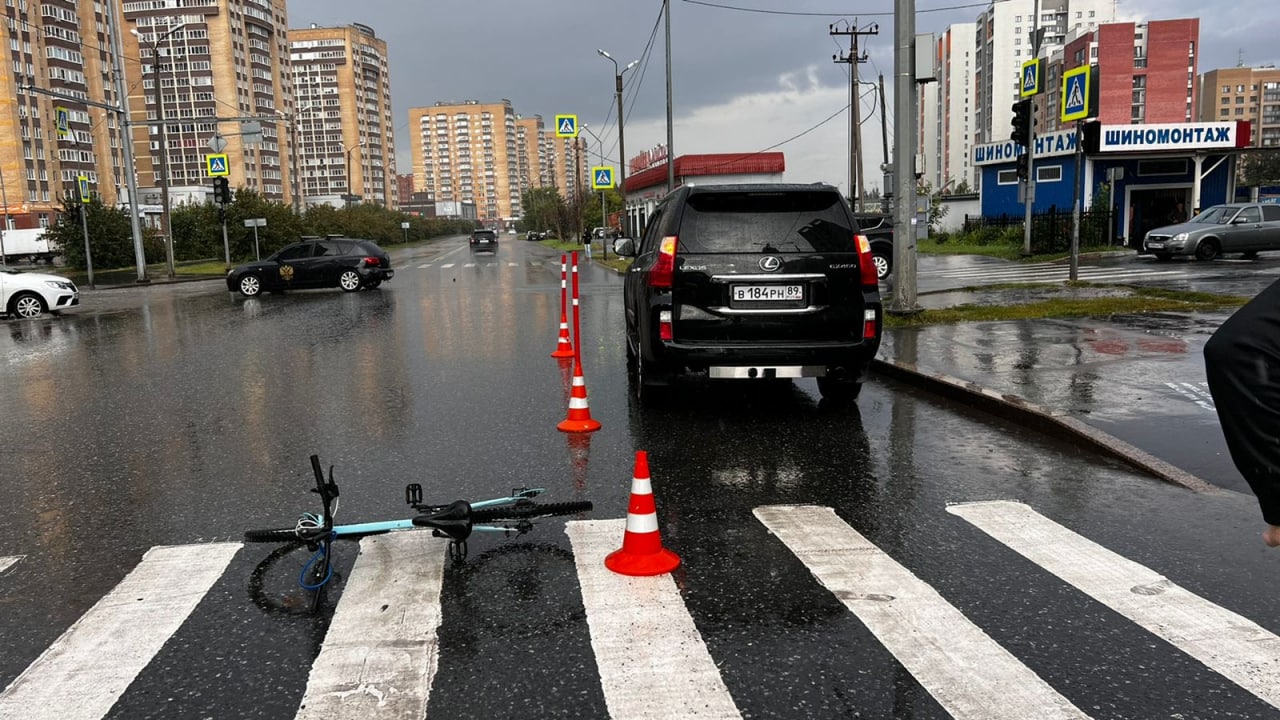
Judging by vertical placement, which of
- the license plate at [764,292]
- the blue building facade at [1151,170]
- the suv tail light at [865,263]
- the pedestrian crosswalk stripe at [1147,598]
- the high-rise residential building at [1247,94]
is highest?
the high-rise residential building at [1247,94]

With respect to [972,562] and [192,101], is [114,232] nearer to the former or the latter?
[972,562]

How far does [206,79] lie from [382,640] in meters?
139

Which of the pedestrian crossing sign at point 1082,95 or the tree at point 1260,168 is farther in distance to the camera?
the tree at point 1260,168

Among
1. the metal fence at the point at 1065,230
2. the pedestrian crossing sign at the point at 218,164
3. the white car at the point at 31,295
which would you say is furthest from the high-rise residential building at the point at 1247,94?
the white car at the point at 31,295

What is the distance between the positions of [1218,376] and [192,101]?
5624 inches

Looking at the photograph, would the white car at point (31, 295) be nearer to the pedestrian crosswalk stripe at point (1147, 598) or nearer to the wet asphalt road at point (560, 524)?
the wet asphalt road at point (560, 524)

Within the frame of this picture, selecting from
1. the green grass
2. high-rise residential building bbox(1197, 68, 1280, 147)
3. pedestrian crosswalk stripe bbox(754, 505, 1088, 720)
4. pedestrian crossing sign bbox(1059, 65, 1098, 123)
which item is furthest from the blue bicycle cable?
high-rise residential building bbox(1197, 68, 1280, 147)

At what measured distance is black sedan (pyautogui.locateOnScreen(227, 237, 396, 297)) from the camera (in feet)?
88.5

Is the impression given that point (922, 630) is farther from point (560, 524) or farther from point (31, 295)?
point (31, 295)

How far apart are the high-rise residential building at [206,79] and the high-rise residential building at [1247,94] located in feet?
532

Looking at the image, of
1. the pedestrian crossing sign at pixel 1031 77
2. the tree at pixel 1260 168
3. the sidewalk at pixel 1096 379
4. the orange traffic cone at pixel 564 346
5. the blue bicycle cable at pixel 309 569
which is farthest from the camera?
the tree at pixel 1260 168

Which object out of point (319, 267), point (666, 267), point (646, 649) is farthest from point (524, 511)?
point (319, 267)

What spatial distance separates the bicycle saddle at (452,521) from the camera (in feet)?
14.2

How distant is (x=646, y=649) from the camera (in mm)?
3445
